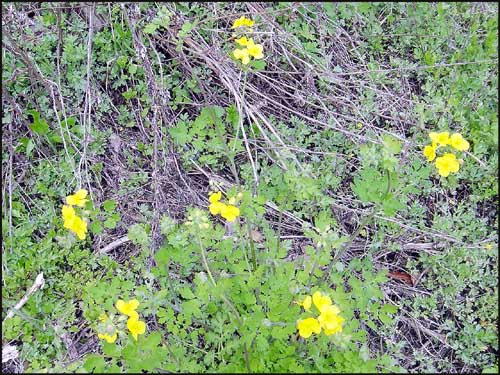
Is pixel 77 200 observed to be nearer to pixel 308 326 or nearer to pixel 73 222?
pixel 73 222

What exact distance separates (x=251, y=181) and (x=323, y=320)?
4.17ft

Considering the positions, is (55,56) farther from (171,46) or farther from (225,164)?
(225,164)

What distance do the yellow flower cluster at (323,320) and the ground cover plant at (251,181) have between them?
21 cm

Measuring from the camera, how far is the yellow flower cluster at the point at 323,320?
2189 mm

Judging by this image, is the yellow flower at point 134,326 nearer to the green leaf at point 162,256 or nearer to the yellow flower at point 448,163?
the green leaf at point 162,256

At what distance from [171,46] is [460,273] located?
95.4 inches

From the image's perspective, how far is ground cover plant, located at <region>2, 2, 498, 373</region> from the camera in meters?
2.72

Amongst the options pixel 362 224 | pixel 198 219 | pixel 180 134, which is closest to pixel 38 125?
pixel 180 134

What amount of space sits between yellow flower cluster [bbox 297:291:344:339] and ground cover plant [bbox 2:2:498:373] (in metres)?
0.21

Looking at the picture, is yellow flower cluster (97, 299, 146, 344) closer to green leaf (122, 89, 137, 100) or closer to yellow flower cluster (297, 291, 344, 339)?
yellow flower cluster (297, 291, 344, 339)

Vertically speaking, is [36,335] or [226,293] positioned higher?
[226,293]

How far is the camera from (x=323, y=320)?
2.20 m

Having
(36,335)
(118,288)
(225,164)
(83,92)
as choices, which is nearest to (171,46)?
(83,92)

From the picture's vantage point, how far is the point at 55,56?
3.47 m
